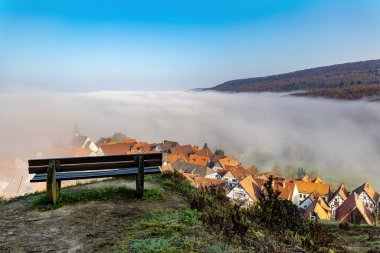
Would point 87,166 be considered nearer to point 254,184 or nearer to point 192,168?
point 254,184

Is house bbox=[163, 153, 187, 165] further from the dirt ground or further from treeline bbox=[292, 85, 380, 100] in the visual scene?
treeline bbox=[292, 85, 380, 100]

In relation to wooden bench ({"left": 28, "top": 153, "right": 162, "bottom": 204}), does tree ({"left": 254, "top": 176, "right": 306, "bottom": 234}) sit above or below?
below

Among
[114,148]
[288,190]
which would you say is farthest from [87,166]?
[114,148]

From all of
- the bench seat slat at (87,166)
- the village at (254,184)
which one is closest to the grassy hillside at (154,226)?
the bench seat slat at (87,166)

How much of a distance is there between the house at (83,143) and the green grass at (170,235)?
241ft

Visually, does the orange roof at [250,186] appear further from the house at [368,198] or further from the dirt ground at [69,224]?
the dirt ground at [69,224]

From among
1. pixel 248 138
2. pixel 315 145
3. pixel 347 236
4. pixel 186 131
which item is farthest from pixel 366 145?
pixel 347 236

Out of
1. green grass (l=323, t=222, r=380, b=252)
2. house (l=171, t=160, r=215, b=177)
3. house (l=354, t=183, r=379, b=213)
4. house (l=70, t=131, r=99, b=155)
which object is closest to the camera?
green grass (l=323, t=222, r=380, b=252)

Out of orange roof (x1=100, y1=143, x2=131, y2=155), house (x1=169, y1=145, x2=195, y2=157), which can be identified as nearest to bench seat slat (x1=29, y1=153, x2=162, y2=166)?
orange roof (x1=100, y1=143, x2=131, y2=155)

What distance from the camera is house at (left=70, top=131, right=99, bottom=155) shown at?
78.1 meters

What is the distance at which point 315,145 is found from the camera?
15600cm

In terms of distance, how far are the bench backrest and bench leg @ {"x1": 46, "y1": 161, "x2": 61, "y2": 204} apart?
12 centimetres

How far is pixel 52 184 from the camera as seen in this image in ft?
22.9

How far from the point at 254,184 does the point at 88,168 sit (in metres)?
40.8
